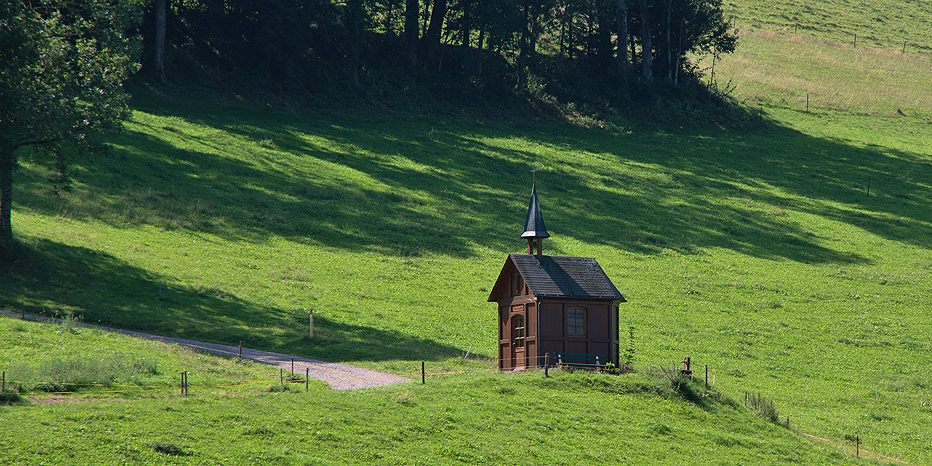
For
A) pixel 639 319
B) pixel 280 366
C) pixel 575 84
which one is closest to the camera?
pixel 280 366

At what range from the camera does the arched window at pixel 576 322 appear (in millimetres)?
33344

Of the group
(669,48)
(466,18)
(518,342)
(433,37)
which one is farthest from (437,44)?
(518,342)

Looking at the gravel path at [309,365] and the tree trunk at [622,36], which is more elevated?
the tree trunk at [622,36]

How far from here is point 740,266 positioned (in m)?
52.7

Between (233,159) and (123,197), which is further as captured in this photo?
(233,159)

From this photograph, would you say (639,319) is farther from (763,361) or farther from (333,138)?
(333,138)

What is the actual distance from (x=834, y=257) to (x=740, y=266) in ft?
24.5

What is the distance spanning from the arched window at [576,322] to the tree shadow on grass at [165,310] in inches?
249

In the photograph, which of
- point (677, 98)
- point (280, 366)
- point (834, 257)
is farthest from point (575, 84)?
point (280, 366)

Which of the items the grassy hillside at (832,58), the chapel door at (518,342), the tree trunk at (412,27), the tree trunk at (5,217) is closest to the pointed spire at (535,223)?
the chapel door at (518,342)

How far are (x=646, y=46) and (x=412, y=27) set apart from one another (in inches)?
1008

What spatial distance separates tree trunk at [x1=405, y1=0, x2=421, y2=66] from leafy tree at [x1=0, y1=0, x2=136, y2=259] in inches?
1599

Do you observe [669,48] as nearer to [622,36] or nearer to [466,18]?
[622,36]

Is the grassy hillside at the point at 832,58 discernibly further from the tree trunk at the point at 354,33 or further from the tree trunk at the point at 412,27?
the tree trunk at the point at 354,33
